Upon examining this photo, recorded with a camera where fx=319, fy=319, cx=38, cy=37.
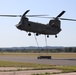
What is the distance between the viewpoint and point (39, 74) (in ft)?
79.8

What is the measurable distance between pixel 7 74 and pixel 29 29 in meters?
37.0

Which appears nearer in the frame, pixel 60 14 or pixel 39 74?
pixel 39 74

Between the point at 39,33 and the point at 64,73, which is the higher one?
the point at 64,73

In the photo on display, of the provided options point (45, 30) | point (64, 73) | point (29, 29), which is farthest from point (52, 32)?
point (64, 73)

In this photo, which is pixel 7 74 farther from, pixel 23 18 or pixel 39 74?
pixel 23 18

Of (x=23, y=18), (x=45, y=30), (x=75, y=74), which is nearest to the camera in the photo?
(x=75, y=74)

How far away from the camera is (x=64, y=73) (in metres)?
25.4

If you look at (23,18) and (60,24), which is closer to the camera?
A: (23,18)

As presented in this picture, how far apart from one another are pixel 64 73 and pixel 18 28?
35.8 m

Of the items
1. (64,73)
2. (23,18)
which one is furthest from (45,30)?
(64,73)

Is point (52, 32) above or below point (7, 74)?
below

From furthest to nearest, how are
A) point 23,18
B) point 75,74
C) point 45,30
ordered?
point 45,30 < point 23,18 < point 75,74

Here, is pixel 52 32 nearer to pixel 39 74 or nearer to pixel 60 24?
pixel 60 24

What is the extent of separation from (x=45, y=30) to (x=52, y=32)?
1585 mm
